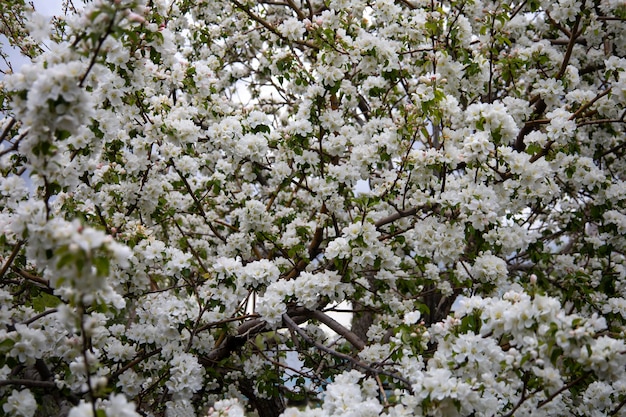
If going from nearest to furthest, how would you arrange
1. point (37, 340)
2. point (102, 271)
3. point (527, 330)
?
1. point (102, 271)
2. point (527, 330)
3. point (37, 340)

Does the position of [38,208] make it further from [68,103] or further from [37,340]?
[37,340]

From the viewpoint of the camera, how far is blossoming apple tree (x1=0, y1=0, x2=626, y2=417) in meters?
2.39

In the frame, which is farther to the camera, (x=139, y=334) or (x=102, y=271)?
(x=139, y=334)

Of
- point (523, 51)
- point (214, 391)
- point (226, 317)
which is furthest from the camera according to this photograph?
point (214, 391)

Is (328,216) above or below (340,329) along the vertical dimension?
above

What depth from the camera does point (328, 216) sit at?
4.48 meters

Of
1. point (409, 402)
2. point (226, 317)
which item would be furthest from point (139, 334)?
point (409, 402)

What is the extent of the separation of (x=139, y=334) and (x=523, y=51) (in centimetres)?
374

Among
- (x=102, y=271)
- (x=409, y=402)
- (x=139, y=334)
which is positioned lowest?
(x=409, y=402)

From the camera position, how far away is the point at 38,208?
6.79 feet

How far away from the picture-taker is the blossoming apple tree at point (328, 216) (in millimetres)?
2389

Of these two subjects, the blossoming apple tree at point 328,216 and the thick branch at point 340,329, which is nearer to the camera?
the blossoming apple tree at point 328,216

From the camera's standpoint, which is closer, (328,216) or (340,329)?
(340,329)

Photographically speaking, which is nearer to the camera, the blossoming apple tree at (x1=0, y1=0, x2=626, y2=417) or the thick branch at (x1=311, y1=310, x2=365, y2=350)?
the blossoming apple tree at (x1=0, y1=0, x2=626, y2=417)
